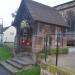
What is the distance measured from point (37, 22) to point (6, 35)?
1229 inches

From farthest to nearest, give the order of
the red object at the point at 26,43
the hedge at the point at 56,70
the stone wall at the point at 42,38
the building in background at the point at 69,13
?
the building in background at the point at 69,13, the red object at the point at 26,43, the stone wall at the point at 42,38, the hedge at the point at 56,70

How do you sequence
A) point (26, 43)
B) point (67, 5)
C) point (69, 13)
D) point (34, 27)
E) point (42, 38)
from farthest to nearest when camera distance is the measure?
point (67, 5) → point (69, 13) → point (26, 43) → point (34, 27) → point (42, 38)

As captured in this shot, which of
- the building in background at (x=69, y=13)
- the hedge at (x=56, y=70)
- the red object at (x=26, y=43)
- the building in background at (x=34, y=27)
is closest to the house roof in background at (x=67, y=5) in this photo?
the building in background at (x=69, y=13)

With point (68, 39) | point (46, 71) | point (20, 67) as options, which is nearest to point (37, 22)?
point (68, 39)

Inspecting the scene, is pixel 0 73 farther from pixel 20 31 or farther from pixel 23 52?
pixel 20 31

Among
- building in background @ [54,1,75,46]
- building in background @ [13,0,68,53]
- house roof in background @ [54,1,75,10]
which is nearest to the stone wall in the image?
building in background @ [13,0,68,53]

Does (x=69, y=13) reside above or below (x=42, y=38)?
above

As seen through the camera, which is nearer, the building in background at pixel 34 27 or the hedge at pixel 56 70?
the hedge at pixel 56 70

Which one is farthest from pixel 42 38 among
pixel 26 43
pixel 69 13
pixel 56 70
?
pixel 69 13

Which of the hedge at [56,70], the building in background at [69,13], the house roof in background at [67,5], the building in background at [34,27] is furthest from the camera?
the house roof in background at [67,5]

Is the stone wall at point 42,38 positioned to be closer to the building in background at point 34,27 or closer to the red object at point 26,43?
the building in background at point 34,27

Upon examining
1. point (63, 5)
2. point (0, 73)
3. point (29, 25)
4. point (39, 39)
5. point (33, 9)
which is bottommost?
point (0, 73)

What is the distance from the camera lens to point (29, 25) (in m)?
18.5

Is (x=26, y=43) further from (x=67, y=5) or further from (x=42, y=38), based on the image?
(x=67, y=5)
